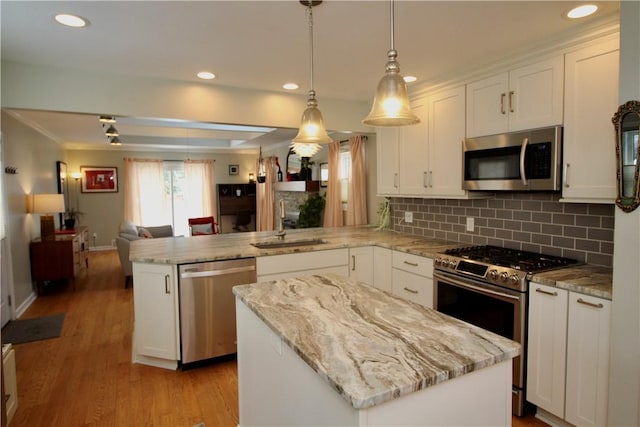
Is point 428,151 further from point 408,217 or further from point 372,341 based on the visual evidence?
point 372,341

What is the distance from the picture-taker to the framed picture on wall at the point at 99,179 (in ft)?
Result: 27.9

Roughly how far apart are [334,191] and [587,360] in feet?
12.6

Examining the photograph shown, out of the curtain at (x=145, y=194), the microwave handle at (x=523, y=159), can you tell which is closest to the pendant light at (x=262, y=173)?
the curtain at (x=145, y=194)

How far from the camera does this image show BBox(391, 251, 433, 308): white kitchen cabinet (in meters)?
2.93

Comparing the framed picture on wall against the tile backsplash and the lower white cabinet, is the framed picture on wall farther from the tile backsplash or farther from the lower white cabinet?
the lower white cabinet

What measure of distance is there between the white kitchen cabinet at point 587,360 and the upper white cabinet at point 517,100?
3.82 feet

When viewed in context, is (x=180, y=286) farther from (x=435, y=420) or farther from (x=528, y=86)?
(x=528, y=86)

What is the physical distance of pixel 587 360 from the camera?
1.90m

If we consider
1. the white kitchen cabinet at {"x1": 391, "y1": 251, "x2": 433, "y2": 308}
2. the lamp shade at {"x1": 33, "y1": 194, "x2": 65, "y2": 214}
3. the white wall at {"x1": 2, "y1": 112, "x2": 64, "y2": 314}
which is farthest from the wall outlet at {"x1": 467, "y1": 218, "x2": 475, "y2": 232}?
the lamp shade at {"x1": 33, "y1": 194, "x2": 65, "y2": 214}

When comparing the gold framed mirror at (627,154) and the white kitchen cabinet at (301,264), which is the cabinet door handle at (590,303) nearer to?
the gold framed mirror at (627,154)

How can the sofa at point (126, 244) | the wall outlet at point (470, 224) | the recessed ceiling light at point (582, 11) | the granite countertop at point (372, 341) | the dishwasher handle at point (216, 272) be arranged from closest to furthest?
1. the granite countertop at point (372, 341)
2. the recessed ceiling light at point (582, 11)
3. the dishwasher handle at point (216, 272)
4. the wall outlet at point (470, 224)
5. the sofa at point (126, 244)

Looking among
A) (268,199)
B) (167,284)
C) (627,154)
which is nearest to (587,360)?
(627,154)

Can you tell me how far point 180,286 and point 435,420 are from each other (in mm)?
2239

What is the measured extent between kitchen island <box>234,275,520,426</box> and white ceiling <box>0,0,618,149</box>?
158cm
